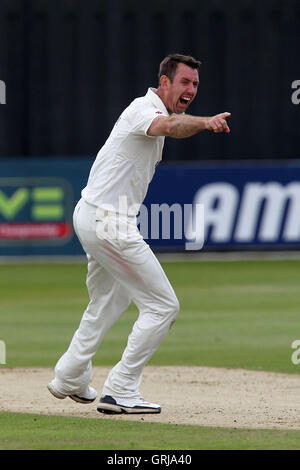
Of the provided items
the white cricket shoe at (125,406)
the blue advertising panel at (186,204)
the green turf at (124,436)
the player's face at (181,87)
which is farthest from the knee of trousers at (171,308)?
the blue advertising panel at (186,204)

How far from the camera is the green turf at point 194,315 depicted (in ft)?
39.1

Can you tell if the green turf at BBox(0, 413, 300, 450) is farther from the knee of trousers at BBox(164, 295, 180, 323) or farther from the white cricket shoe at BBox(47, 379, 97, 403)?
the knee of trousers at BBox(164, 295, 180, 323)

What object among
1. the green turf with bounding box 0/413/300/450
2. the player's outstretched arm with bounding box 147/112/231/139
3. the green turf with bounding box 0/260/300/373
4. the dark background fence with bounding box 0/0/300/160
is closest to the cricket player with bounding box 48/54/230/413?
the player's outstretched arm with bounding box 147/112/231/139

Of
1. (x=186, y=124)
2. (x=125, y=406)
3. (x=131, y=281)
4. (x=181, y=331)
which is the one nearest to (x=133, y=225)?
(x=131, y=281)

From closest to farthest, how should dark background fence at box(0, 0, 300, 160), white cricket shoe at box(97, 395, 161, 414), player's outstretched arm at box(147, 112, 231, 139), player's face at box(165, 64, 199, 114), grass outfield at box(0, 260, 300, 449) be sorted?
1. grass outfield at box(0, 260, 300, 449)
2. player's outstretched arm at box(147, 112, 231, 139)
3. player's face at box(165, 64, 199, 114)
4. white cricket shoe at box(97, 395, 161, 414)
5. dark background fence at box(0, 0, 300, 160)

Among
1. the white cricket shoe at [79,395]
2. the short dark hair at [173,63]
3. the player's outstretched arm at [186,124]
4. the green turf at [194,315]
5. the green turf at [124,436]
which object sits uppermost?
the short dark hair at [173,63]

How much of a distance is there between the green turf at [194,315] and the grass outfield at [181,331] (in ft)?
0.04

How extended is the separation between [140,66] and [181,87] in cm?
1773

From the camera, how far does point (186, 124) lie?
7.39 metres

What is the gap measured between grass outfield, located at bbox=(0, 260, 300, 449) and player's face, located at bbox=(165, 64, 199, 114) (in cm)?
229

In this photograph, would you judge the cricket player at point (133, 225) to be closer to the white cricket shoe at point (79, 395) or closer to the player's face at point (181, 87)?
the player's face at point (181, 87)

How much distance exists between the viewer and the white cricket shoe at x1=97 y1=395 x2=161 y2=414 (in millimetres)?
8008
